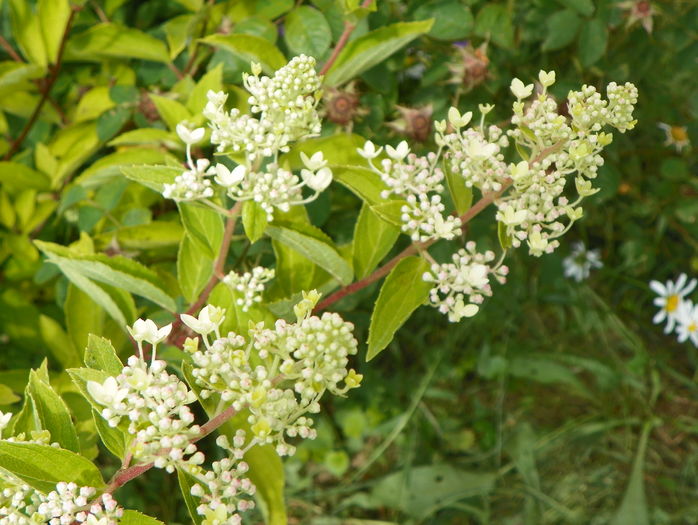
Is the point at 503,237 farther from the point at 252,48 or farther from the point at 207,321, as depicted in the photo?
the point at 252,48

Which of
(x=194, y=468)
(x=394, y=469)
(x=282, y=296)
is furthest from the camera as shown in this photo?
(x=394, y=469)

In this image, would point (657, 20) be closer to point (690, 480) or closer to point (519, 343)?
point (519, 343)

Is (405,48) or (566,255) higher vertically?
(405,48)

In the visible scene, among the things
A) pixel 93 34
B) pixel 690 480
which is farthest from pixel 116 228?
pixel 690 480

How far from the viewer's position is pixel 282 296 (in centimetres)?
103

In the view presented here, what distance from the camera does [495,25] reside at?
1.34 meters

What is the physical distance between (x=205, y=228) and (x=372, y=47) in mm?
349

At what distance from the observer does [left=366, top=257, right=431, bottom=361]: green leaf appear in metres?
0.86

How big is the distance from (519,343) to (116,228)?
1171 mm

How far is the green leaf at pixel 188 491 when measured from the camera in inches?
29.3

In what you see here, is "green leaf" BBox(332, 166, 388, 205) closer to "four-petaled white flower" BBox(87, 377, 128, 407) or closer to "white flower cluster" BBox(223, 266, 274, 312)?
"white flower cluster" BBox(223, 266, 274, 312)

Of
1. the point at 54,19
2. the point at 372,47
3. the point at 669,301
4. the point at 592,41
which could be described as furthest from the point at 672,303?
the point at 54,19

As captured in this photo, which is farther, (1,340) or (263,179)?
(1,340)

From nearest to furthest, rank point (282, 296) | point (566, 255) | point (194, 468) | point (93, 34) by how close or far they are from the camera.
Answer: point (194, 468)
point (282, 296)
point (93, 34)
point (566, 255)
